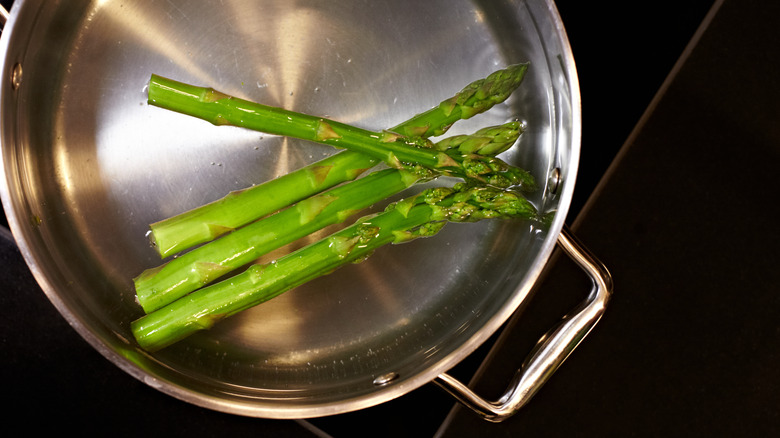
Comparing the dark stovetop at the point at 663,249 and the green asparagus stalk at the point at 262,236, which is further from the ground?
the green asparagus stalk at the point at 262,236

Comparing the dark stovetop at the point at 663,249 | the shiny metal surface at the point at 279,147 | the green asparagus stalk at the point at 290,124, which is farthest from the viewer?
the dark stovetop at the point at 663,249

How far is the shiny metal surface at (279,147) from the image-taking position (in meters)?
1.14

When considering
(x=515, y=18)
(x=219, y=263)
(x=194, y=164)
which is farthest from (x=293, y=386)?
(x=515, y=18)

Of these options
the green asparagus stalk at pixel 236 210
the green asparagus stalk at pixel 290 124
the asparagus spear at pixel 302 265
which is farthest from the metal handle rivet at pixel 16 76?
the asparagus spear at pixel 302 265

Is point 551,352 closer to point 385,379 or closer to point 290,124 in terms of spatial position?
point 385,379

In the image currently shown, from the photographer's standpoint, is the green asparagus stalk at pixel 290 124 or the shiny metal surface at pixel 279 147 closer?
the green asparagus stalk at pixel 290 124

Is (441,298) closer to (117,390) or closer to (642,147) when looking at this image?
(642,147)

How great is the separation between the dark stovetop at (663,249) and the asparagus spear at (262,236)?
367 mm

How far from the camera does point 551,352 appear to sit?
107 cm

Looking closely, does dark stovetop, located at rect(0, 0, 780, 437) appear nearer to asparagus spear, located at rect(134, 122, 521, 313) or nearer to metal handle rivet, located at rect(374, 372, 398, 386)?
metal handle rivet, located at rect(374, 372, 398, 386)

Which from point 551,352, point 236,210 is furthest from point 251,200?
point 551,352

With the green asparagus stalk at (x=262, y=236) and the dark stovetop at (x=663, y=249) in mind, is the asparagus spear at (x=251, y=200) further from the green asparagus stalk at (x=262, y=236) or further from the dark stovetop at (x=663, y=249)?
the dark stovetop at (x=663, y=249)

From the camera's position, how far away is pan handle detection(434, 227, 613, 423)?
3.49 ft

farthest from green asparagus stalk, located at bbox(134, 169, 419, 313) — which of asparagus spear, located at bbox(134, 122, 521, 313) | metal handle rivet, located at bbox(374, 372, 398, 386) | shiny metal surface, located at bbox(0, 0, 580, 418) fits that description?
metal handle rivet, located at bbox(374, 372, 398, 386)
